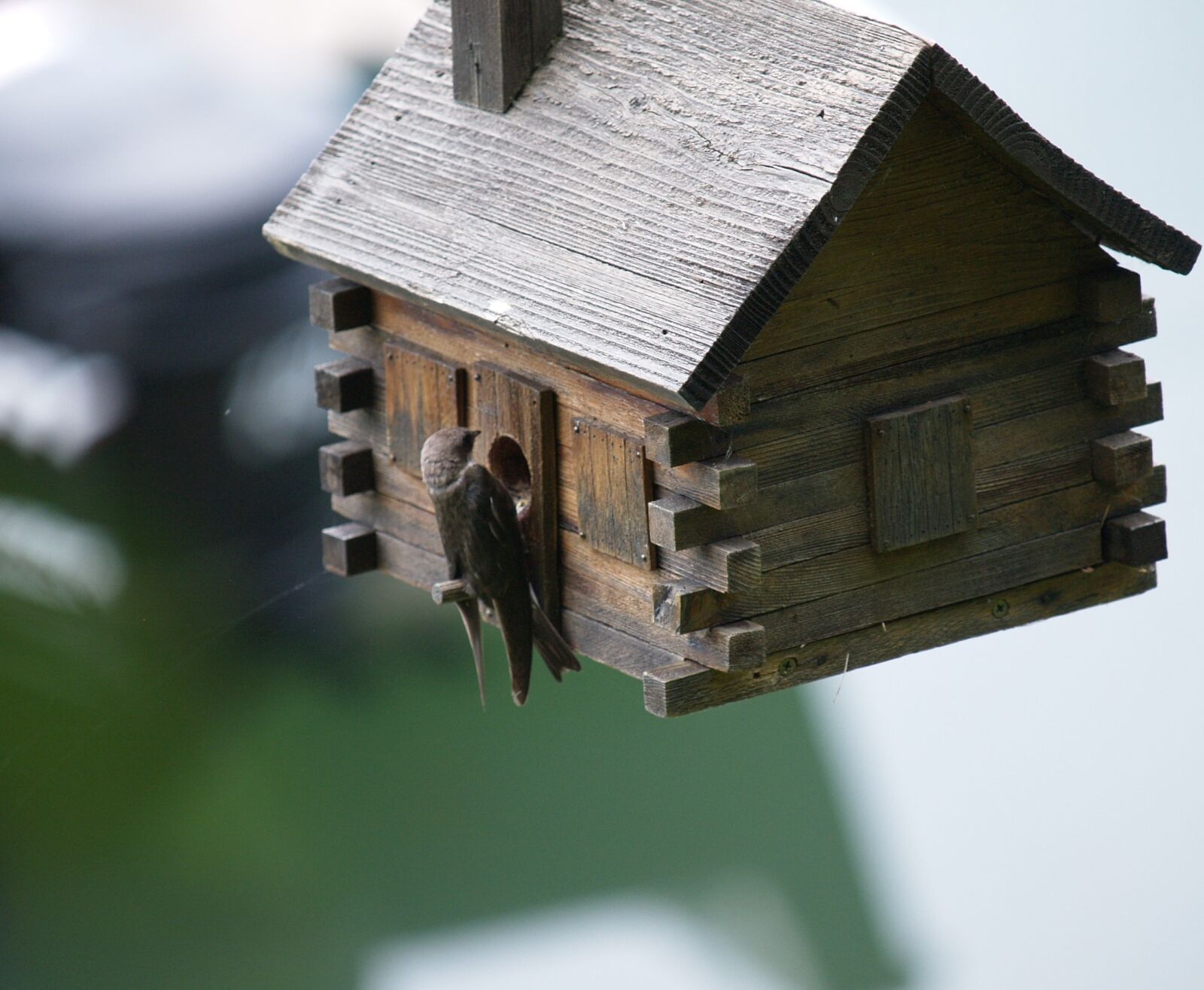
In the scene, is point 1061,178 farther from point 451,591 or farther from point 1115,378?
point 451,591

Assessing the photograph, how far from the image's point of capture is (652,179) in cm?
251

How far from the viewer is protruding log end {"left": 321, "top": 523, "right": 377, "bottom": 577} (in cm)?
313

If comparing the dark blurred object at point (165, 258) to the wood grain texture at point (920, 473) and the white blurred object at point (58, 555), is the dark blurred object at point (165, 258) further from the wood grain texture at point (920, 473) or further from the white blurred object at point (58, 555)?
the wood grain texture at point (920, 473)

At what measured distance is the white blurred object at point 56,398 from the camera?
195 inches

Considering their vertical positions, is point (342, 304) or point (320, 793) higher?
point (342, 304)

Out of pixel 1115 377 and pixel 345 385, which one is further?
pixel 345 385

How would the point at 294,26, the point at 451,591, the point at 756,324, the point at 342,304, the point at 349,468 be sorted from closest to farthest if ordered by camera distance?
the point at 756,324, the point at 451,591, the point at 342,304, the point at 349,468, the point at 294,26

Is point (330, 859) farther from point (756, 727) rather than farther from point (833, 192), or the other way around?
point (833, 192)

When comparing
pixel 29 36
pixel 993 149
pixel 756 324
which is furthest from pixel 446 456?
pixel 29 36

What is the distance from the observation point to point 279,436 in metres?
5.20

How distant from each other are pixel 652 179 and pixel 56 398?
9.87 ft

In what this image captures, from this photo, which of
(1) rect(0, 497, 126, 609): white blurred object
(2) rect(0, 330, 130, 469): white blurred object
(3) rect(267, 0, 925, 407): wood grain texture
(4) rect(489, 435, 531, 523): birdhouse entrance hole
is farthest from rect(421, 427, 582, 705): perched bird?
(1) rect(0, 497, 126, 609): white blurred object

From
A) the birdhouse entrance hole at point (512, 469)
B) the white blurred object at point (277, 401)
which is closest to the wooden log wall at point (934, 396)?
the birdhouse entrance hole at point (512, 469)

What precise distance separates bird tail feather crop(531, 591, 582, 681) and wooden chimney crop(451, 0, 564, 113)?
2.44 feet
